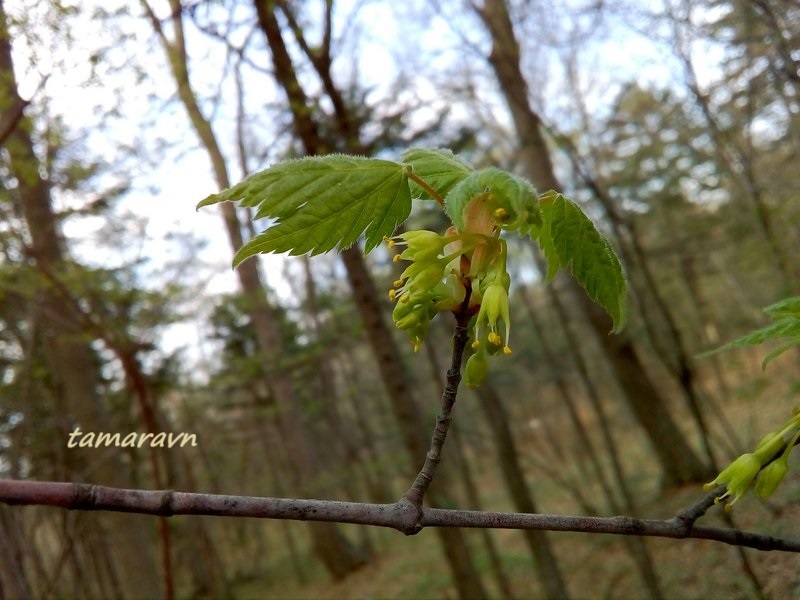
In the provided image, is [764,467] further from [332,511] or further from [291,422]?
[291,422]

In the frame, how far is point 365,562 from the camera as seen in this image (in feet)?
42.8

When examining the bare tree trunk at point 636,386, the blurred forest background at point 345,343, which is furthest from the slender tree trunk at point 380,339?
the bare tree trunk at point 636,386

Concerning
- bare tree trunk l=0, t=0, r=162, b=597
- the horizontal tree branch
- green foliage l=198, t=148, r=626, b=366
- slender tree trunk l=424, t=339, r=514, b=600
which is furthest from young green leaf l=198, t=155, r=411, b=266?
slender tree trunk l=424, t=339, r=514, b=600

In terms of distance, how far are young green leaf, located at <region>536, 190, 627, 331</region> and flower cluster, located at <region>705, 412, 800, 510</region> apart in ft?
0.88

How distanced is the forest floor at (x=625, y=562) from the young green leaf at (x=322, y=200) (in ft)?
3.03

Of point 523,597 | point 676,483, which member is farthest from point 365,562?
point 676,483

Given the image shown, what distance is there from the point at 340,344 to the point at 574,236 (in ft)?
47.3

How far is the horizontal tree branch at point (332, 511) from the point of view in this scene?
24.0 inches

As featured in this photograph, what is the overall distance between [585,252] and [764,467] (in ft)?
1.39

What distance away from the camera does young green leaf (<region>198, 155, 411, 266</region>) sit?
87 cm

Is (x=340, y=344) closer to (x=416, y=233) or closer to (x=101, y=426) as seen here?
(x=101, y=426)

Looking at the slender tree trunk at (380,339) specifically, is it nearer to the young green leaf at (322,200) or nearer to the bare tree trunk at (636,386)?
the young green leaf at (322,200)

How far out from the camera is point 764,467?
0.95 m

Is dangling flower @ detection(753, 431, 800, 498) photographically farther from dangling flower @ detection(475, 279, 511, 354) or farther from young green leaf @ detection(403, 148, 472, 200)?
young green leaf @ detection(403, 148, 472, 200)
